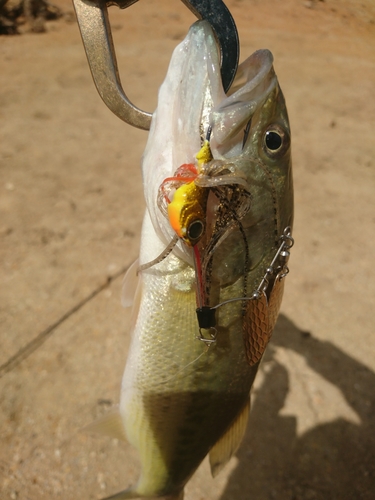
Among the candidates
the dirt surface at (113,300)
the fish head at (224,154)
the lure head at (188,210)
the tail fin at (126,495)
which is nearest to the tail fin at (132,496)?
the tail fin at (126,495)

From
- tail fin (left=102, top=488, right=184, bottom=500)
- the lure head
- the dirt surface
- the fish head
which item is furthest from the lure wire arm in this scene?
the dirt surface

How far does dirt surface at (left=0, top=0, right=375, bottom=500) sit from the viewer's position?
7.02ft

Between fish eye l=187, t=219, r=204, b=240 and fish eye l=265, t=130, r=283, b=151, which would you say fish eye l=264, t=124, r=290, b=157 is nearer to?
fish eye l=265, t=130, r=283, b=151

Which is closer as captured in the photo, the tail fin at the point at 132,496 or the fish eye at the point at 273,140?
the fish eye at the point at 273,140

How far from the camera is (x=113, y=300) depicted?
2.76 m

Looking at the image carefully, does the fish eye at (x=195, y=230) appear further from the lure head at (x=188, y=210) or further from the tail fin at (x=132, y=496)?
the tail fin at (x=132, y=496)

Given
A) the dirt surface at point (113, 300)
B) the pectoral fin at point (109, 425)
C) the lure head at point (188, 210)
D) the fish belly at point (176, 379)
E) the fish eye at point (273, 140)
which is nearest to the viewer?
the lure head at point (188, 210)

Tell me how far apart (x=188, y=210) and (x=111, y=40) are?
48cm

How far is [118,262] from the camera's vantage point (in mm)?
2984

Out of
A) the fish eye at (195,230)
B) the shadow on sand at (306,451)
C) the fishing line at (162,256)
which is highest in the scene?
the fish eye at (195,230)

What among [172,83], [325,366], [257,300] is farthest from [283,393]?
[172,83]

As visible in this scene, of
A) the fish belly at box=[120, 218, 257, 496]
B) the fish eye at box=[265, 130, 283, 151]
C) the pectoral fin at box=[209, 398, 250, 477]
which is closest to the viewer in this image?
the fish eye at box=[265, 130, 283, 151]

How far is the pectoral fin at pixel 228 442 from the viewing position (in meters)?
1.42

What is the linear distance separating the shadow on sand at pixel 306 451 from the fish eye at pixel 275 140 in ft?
5.60
